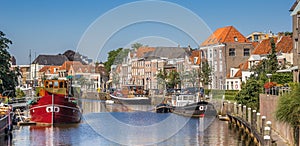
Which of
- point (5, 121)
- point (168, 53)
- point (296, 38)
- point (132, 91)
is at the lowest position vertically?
point (5, 121)

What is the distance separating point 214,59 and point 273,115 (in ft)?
216

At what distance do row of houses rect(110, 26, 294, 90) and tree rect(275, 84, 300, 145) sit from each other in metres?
49.0

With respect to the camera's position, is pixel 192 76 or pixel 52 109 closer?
pixel 52 109

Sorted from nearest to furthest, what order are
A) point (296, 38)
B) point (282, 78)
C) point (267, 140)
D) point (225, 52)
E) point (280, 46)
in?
1. point (267, 140)
2. point (296, 38)
3. point (282, 78)
4. point (280, 46)
5. point (225, 52)

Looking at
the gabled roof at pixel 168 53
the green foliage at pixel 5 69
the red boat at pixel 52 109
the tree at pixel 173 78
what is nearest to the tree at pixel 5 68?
the green foliage at pixel 5 69

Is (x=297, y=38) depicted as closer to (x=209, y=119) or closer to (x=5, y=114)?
(x=209, y=119)

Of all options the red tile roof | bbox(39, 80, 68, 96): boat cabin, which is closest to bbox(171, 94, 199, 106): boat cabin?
the red tile roof

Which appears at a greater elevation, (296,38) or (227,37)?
(227,37)

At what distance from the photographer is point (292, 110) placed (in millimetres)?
22047

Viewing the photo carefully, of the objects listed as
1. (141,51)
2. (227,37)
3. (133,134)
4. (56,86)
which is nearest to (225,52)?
(227,37)

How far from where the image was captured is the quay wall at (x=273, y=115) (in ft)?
82.1

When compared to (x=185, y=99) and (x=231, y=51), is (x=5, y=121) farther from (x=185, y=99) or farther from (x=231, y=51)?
(x=231, y=51)

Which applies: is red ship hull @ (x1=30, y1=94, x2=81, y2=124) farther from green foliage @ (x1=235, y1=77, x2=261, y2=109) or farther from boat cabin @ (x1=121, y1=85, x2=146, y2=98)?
boat cabin @ (x1=121, y1=85, x2=146, y2=98)

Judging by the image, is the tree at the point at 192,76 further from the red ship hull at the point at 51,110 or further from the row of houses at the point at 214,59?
the red ship hull at the point at 51,110
